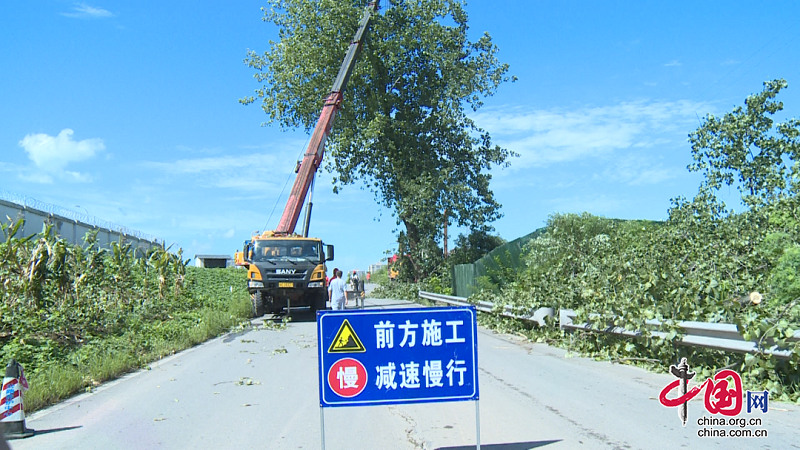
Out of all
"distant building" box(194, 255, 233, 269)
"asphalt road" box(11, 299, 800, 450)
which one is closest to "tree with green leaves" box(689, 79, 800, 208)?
"asphalt road" box(11, 299, 800, 450)

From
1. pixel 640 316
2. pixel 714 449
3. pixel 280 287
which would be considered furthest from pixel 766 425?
pixel 280 287

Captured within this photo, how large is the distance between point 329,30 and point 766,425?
1270 inches

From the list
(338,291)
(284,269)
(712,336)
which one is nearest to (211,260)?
(284,269)

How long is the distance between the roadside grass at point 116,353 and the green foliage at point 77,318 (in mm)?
14

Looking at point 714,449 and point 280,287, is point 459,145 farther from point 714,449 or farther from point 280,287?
point 714,449

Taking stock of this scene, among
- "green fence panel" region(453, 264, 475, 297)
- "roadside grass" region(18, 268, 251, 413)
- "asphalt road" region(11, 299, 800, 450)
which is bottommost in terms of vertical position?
"asphalt road" region(11, 299, 800, 450)

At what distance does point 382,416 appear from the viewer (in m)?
7.29

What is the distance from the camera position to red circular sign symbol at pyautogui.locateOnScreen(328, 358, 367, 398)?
551 centimetres

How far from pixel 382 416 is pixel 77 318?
9884 mm

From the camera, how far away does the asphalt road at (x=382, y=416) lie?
605 centimetres

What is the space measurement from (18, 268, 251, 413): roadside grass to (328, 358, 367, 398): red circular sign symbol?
15.6 feet

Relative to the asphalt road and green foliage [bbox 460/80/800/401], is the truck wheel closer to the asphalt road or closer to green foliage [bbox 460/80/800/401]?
green foliage [bbox 460/80/800/401]

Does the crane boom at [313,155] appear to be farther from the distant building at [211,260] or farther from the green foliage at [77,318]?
the distant building at [211,260]

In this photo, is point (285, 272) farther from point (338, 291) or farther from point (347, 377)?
point (347, 377)
